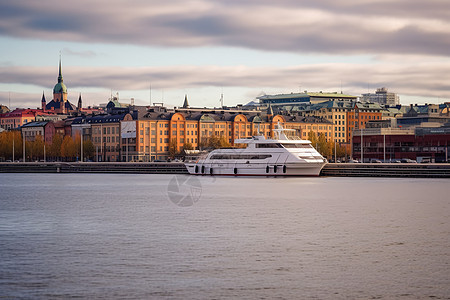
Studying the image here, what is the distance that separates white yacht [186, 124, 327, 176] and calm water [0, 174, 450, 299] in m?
49.4

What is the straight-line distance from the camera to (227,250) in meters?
36.4

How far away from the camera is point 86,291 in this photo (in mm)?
27234

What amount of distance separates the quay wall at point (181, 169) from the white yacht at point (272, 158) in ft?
26.4

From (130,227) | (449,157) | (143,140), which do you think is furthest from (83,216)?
(143,140)

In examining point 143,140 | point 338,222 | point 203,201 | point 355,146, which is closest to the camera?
point 338,222

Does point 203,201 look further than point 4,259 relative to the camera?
Yes

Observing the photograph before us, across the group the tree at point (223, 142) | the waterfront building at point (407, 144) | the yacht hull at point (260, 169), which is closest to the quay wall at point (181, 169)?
the yacht hull at point (260, 169)

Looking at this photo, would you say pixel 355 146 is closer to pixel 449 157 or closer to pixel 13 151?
pixel 449 157

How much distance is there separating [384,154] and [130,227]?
117 meters

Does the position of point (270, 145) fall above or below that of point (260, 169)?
above

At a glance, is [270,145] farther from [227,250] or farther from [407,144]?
[227,250]

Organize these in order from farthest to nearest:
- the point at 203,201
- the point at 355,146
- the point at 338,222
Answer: the point at 355,146 → the point at 203,201 → the point at 338,222

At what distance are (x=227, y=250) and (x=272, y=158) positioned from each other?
263ft

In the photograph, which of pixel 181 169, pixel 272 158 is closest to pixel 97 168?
pixel 181 169
